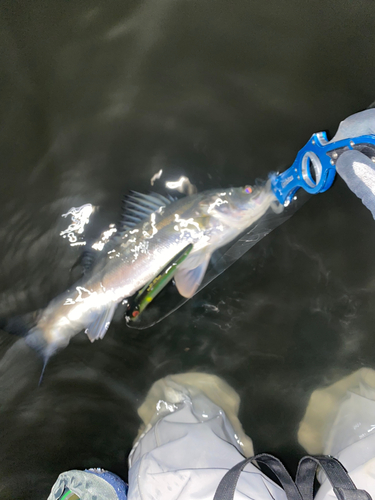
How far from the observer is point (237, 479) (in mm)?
1369

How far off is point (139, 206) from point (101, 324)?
0.80 m

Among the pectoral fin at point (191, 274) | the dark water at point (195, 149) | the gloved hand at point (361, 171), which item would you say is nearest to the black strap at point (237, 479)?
the dark water at point (195, 149)

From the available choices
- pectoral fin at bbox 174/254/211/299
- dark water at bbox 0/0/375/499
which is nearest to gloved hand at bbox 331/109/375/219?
dark water at bbox 0/0/375/499

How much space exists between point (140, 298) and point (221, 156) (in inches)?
42.3

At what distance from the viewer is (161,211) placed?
2.07 meters

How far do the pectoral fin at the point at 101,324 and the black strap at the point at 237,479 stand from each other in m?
1.10

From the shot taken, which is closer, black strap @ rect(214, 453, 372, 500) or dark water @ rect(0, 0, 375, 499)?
black strap @ rect(214, 453, 372, 500)

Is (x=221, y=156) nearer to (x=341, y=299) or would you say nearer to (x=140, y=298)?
(x=140, y=298)

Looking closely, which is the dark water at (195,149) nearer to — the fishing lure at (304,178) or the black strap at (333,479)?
the fishing lure at (304,178)

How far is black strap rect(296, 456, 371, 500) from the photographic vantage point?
49.8 inches

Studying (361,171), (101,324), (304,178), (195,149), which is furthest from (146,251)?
(361,171)

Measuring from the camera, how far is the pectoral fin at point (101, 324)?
2.08 meters

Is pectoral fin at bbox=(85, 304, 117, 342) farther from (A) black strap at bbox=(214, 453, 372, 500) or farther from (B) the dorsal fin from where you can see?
(A) black strap at bbox=(214, 453, 372, 500)

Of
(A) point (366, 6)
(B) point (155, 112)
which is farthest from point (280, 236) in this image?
(A) point (366, 6)
